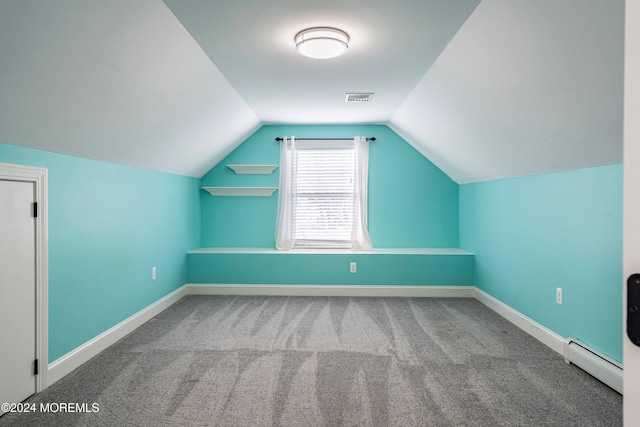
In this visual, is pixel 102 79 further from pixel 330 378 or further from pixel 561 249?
pixel 561 249

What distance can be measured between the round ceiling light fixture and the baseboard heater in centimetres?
263

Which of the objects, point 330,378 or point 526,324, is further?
point 526,324

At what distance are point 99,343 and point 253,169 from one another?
8.97 feet

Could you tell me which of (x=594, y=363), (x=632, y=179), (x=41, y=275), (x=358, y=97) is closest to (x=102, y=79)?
(x=41, y=275)

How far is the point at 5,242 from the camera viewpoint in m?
1.95

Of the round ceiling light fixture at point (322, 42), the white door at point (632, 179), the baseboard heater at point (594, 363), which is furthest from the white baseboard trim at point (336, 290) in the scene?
the white door at point (632, 179)

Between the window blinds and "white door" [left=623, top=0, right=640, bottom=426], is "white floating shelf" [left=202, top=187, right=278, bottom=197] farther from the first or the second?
"white door" [left=623, top=0, right=640, bottom=426]

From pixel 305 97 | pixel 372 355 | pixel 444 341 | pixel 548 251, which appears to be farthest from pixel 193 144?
pixel 548 251

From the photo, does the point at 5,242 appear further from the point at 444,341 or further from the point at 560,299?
the point at 560,299

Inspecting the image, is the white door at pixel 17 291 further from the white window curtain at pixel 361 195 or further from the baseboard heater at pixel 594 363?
the baseboard heater at pixel 594 363

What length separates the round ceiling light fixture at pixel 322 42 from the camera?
222 cm

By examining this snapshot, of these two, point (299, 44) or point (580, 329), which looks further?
point (580, 329)

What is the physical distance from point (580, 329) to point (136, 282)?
3688 millimetres

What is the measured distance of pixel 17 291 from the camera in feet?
6.63
